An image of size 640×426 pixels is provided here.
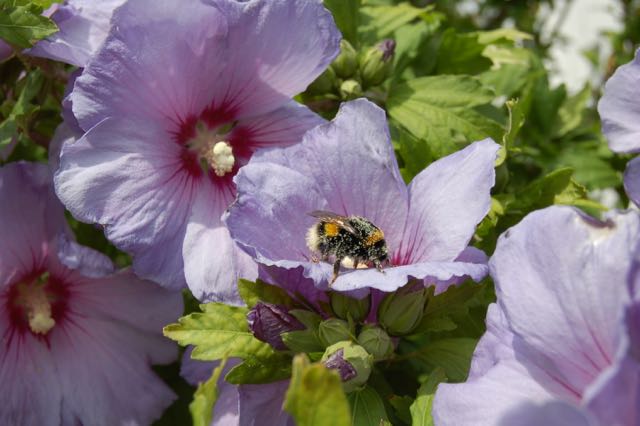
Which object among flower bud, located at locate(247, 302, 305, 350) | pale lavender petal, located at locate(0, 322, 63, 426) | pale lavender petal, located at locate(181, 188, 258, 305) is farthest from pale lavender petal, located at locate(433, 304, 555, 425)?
pale lavender petal, located at locate(0, 322, 63, 426)

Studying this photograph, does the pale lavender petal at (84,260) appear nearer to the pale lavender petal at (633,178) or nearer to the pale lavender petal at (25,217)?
the pale lavender petal at (25,217)

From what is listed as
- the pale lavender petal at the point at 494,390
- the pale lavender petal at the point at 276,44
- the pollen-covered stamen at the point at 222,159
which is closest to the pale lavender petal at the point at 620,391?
the pale lavender petal at the point at 494,390

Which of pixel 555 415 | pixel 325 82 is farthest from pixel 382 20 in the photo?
pixel 555 415

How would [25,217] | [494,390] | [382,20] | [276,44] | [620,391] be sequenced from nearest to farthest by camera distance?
[620,391] → [494,390] → [276,44] → [25,217] → [382,20]

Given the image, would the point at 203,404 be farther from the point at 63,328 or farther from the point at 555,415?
the point at 63,328

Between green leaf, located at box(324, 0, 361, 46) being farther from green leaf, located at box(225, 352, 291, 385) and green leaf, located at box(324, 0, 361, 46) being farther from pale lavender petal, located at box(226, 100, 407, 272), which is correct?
green leaf, located at box(225, 352, 291, 385)

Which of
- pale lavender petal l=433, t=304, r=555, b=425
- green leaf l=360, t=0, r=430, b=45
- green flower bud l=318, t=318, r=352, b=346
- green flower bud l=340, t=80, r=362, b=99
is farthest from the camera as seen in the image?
green leaf l=360, t=0, r=430, b=45

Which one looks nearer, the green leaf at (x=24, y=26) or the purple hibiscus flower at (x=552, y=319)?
the purple hibiscus flower at (x=552, y=319)
